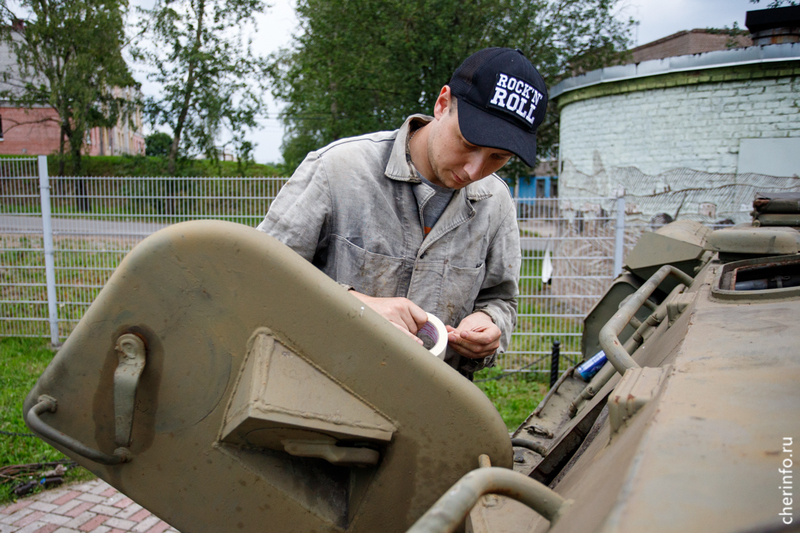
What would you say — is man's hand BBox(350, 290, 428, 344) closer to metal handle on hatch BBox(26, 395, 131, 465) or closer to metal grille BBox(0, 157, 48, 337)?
metal handle on hatch BBox(26, 395, 131, 465)

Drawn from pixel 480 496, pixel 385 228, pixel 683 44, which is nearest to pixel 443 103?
pixel 385 228

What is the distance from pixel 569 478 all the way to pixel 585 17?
18.0 m

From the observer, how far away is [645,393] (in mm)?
1226

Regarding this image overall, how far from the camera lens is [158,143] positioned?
2023 cm

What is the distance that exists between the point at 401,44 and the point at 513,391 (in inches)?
438

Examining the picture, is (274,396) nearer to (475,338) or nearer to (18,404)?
(475,338)

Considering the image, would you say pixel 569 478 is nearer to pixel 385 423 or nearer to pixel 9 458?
pixel 385 423

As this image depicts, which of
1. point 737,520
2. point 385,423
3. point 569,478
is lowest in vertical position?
point 569,478

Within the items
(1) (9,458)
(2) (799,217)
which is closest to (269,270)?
(2) (799,217)

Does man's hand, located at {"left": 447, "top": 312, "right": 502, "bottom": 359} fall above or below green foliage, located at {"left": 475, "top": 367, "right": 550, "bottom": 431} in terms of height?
above

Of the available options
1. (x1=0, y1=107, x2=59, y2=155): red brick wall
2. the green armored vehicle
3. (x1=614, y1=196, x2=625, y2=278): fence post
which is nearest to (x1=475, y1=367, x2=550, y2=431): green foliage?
(x1=614, y1=196, x2=625, y2=278): fence post

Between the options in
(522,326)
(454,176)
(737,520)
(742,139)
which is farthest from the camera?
(742,139)

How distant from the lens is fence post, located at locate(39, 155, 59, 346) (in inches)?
272

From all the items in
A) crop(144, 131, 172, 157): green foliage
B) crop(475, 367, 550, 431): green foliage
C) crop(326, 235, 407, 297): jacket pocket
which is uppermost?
crop(144, 131, 172, 157): green foliage
